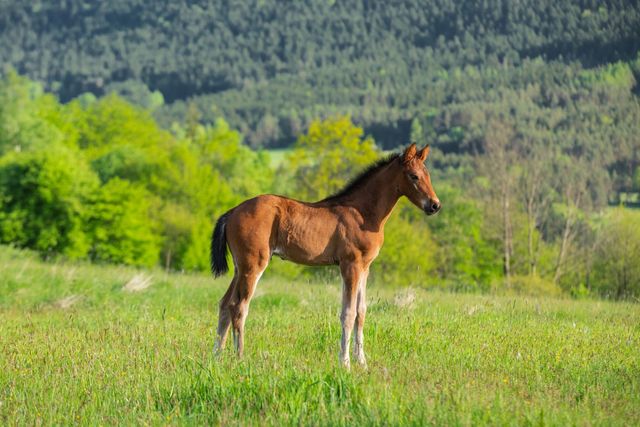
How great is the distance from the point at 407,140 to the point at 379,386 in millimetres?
185129

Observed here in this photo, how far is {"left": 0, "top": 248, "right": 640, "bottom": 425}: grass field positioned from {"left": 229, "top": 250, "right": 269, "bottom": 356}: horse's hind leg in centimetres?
38

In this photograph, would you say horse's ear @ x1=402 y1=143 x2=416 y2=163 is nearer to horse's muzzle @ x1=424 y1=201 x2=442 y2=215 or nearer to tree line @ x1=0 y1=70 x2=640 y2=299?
horse's muzzle @ x1=424 y1=201 x2=442 y2=215

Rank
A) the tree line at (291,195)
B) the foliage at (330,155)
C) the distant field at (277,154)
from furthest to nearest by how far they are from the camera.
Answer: the distant field at (277,154) → the foliage at (330,155) → the tree line at (291,195)

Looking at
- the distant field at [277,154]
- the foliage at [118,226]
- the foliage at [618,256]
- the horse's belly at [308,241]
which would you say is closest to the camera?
the horse's belly at [308,241]

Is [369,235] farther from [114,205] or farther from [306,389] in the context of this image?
[114,205]

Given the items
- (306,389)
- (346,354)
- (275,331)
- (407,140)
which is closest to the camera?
(306,389)

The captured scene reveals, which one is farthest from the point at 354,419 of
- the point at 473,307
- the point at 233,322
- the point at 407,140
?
the point at 407,140

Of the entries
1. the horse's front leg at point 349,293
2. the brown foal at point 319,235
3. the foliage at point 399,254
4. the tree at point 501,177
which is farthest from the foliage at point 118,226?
the horse's front leg at point 349,293

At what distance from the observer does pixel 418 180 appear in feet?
31.1

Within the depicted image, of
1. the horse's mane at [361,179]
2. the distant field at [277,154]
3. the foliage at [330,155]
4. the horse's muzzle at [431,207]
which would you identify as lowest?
the distant field at [277,154]

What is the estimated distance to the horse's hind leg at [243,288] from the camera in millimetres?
9281

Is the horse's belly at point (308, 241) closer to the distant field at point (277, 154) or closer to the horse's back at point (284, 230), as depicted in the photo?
the horse's back at point (284, 230)

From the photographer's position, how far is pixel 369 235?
9.48 metres

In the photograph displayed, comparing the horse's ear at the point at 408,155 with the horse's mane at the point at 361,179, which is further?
the horse's mane at the point at 361,179
